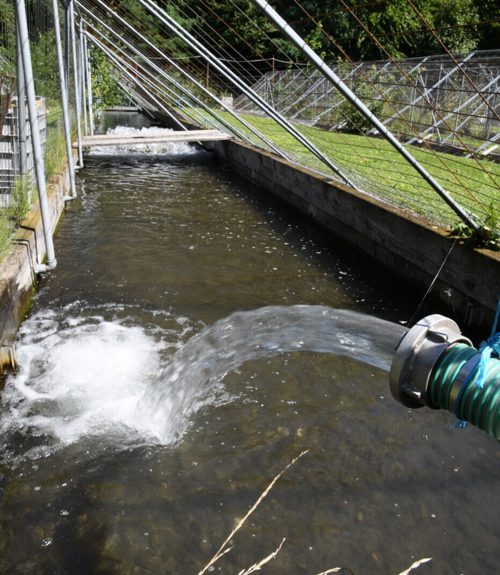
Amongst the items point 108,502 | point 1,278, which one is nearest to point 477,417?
point 108,502

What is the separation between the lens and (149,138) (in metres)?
14.8

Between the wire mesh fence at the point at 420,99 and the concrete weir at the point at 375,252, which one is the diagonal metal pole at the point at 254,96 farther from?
the wire mesh fence at the point at 420,99

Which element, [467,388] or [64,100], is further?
[64,100]

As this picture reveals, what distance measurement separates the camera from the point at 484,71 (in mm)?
14117

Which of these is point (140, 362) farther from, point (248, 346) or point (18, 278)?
point (18, 278)

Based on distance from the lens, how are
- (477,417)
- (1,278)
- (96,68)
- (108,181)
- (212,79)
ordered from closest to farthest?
(477,417) → (1,278) → (108,181) → (96,68) → (212,79)

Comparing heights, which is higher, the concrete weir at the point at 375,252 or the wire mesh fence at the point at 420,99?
the wire mesh fence at the point at 420,99

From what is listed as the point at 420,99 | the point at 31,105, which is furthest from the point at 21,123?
the point at 420,99

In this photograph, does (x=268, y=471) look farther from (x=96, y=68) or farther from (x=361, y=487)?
(x=96, y=68)

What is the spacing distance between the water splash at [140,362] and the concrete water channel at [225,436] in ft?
0.06

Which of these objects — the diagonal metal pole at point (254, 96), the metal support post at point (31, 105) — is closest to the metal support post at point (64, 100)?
the diagonal metal pole at point (254, 96)

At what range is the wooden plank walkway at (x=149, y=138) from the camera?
13937mm

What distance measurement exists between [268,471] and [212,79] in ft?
107

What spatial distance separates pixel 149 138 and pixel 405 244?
9538 mm
